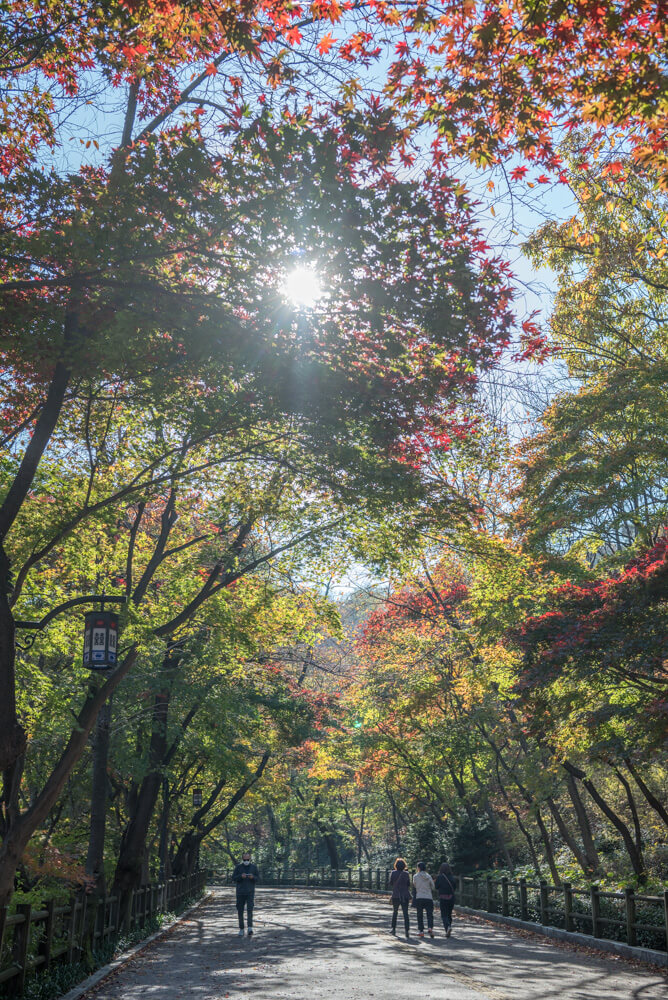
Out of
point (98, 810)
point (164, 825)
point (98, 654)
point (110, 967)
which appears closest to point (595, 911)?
point (110, 967)

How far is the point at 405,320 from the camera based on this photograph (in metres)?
8.47

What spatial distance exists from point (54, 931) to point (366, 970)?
14.4 ft

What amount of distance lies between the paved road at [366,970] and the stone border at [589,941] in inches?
18.6

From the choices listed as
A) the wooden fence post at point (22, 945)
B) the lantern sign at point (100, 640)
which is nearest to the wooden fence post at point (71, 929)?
the wooden fence post at point (22, 945)

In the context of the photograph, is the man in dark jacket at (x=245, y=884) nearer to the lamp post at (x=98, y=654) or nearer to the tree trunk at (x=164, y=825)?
the lamp post at (x=98, y=654)

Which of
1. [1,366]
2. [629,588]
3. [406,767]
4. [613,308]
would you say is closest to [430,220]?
[1,366]

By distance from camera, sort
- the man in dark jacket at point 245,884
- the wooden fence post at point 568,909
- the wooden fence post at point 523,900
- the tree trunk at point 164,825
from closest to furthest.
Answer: the wooden fence post at point 568,909
the man in dark jacket at point 245,884
the wooden fence post at point 523,900
the tree trunk at point 164,825

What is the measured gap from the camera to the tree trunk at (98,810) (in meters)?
15.7

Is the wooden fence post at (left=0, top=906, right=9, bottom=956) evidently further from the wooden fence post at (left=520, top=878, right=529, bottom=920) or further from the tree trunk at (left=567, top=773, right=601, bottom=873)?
the tree trunk at (left=567, top=773, right=601, bottom=873)

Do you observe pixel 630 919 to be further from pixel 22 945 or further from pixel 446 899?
pixel 22 945

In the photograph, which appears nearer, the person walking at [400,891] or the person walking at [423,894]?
the person walking at [423,894]

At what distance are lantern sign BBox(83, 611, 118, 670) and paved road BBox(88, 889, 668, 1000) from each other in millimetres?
3933

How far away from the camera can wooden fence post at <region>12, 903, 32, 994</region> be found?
9531 mm

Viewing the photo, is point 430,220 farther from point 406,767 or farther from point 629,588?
point 406,767
